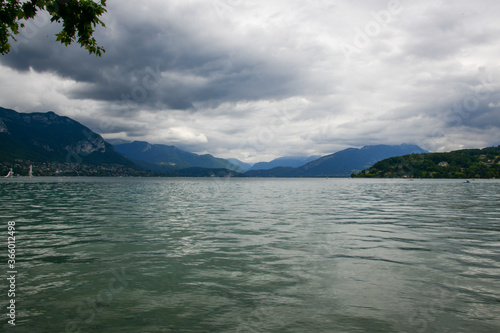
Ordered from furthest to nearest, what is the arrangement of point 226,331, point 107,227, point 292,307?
point 107,227 < point 292,307 < point 226,331

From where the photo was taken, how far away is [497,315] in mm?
9609

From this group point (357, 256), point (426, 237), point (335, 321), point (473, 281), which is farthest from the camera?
point (426, 237)

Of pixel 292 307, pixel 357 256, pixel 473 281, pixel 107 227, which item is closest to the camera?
pixel 292 307

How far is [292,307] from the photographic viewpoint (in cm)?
1031

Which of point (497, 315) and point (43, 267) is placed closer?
point (497, 315)

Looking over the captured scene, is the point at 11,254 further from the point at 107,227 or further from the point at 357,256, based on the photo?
the point at 357,256

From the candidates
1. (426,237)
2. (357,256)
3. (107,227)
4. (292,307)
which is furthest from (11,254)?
(426,237)

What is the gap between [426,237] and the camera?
76.2 feet

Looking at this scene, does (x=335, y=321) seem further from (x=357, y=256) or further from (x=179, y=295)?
(x=357, y=256)

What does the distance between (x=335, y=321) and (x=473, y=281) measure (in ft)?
26.4

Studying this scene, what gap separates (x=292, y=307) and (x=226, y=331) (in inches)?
109

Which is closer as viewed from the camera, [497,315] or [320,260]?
[497,315]

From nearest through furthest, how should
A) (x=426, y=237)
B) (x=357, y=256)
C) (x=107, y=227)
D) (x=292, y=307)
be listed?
(x=292, y=307)
(x=357, y=256)
(x=426, y=237)
(x=107, y=227)

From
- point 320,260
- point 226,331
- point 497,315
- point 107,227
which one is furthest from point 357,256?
point 107,227
